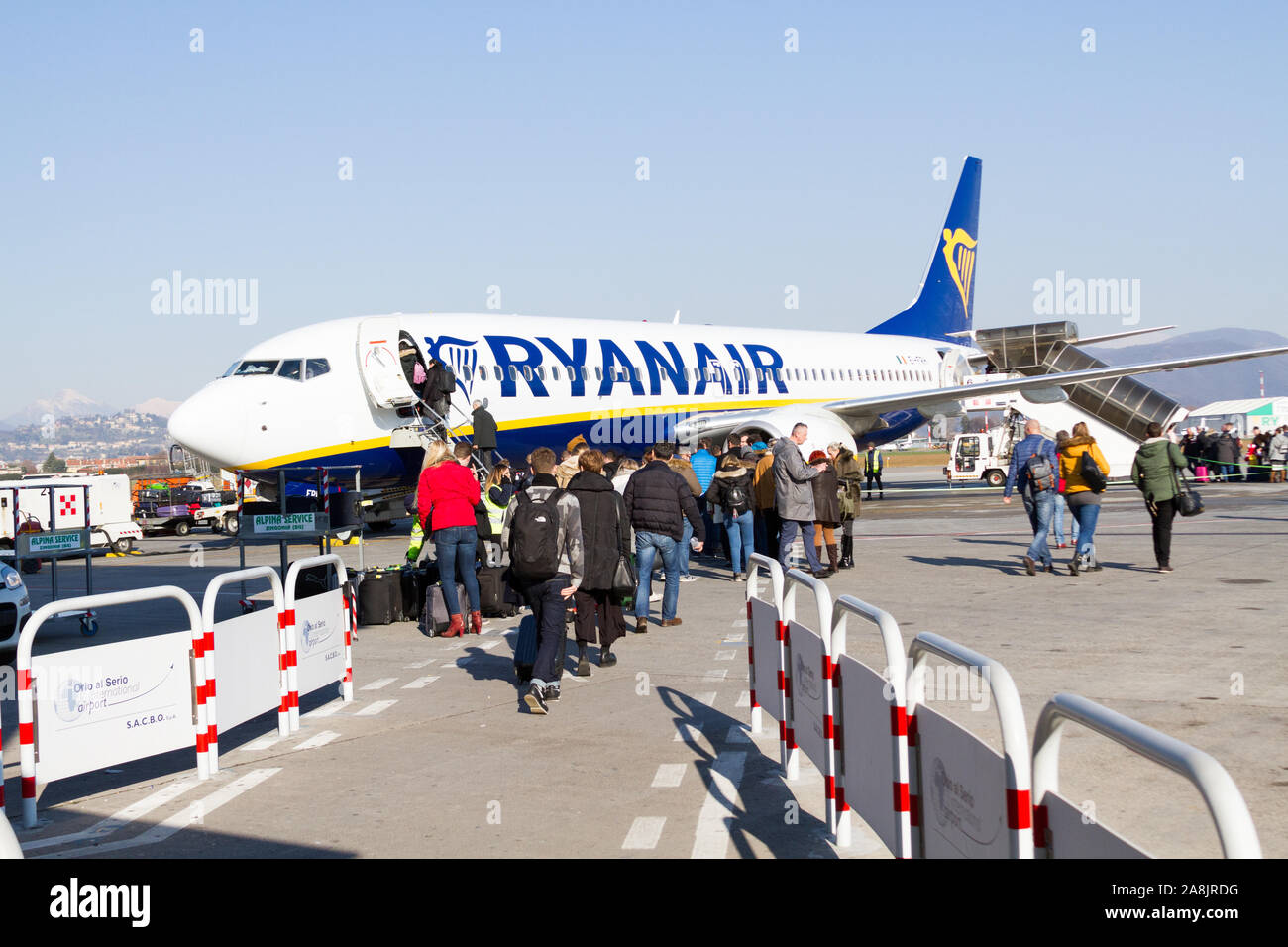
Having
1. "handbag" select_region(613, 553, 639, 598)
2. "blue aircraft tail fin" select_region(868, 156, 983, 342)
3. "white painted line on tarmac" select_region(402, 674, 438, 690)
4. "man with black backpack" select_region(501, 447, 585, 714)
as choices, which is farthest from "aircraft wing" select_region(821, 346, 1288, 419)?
"man with black backpack" select_region(501, 447, 585, 714)

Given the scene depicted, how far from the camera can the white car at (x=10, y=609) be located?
1089 centimetres

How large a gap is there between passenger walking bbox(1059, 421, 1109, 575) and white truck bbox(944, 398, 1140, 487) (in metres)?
24.5

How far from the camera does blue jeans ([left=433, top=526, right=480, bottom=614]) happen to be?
1193cm

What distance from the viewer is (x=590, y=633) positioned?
9.77 metres

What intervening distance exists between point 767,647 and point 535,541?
83.2 inches

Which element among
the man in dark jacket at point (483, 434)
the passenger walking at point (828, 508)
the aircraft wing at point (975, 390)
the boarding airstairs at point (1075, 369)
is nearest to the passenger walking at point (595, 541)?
the passenger walking at point (828, 508)

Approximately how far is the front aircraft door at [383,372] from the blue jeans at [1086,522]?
10.8m

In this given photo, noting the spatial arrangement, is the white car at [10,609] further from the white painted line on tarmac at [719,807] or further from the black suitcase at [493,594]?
the white painted line on tarmac at [719,807]

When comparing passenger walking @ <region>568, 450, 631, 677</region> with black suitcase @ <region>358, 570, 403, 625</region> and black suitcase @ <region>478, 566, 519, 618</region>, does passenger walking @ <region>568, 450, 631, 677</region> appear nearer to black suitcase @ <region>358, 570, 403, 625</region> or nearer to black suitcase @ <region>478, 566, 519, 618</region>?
black suitcase @ <region>478, 566, 519, 618</region>

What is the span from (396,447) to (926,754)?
16869 millimetres

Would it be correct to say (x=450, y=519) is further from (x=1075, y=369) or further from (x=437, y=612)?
(x=1075, y=369)

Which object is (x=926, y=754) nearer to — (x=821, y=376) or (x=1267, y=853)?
(x=1267, y=853)
